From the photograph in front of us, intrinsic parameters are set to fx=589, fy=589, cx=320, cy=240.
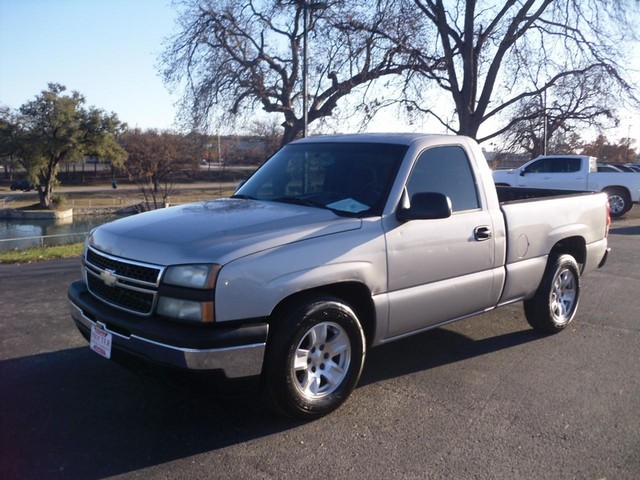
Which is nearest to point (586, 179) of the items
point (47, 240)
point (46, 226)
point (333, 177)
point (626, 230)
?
point (626, 230)

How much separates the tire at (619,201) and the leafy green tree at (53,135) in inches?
1706

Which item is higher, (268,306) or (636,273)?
(268,306)

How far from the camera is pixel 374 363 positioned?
4.86 m

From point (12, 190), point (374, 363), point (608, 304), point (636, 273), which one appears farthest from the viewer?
point (12, 190)

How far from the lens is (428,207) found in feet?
13.2

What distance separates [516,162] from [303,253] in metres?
48.8

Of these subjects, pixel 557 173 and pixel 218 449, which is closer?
pixel 218 449

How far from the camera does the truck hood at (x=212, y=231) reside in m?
3.43

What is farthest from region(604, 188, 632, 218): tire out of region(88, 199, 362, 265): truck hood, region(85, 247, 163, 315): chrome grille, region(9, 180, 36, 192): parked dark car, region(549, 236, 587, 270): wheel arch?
region(9, 180, 36, 192): parked dark car

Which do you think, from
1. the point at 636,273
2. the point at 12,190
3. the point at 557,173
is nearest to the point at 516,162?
the point at 557,173

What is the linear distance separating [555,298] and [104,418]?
4167mm

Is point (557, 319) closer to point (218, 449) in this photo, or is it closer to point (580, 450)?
point (580, 450)

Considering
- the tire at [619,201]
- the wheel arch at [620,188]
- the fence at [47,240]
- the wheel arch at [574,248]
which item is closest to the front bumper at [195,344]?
the wheel arch at [574,248]

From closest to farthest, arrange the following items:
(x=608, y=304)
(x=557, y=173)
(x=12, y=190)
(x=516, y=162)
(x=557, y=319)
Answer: (x=557, y=319)
(x=608, y=304)
(x=557, y=173)
(x=516, y=162)
(x=12, y=190)
